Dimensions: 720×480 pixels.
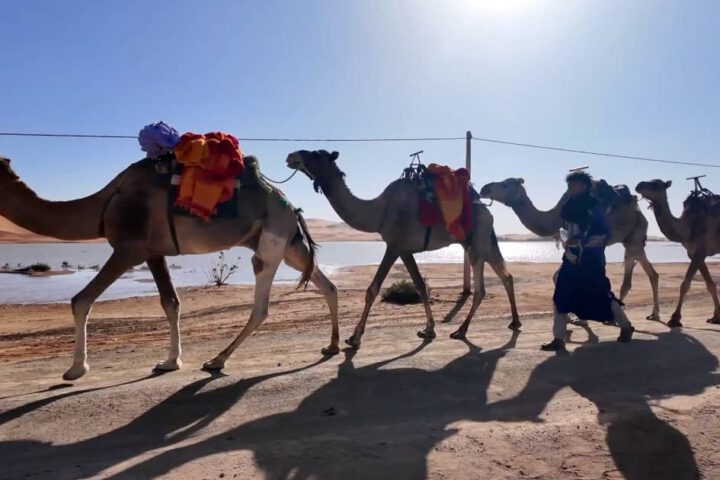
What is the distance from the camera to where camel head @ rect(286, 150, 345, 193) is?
7.86m

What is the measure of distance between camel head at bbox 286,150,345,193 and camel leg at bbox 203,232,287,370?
173 cm

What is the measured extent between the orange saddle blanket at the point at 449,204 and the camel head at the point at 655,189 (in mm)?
3916

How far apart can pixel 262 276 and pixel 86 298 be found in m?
1.80

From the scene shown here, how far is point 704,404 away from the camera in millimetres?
5035

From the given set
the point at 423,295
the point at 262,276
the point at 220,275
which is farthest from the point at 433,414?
the point at 220,275

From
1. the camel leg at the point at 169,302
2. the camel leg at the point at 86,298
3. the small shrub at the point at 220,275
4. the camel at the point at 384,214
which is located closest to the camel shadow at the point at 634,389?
the camel at the point at 384,214

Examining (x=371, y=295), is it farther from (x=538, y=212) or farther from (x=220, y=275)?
(x=220, y=275)

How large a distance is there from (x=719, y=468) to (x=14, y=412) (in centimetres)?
527

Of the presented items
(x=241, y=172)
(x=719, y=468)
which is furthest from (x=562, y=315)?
(x=241, y=172)

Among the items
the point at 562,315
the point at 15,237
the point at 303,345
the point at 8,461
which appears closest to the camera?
the point at 8,461

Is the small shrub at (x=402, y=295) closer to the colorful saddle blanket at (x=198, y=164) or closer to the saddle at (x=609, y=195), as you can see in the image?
the saddle at (x=609, y=195)

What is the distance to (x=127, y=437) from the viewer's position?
4113mm

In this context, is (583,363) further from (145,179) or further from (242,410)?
(145,179)

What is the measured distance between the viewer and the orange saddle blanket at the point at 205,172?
5746mm
